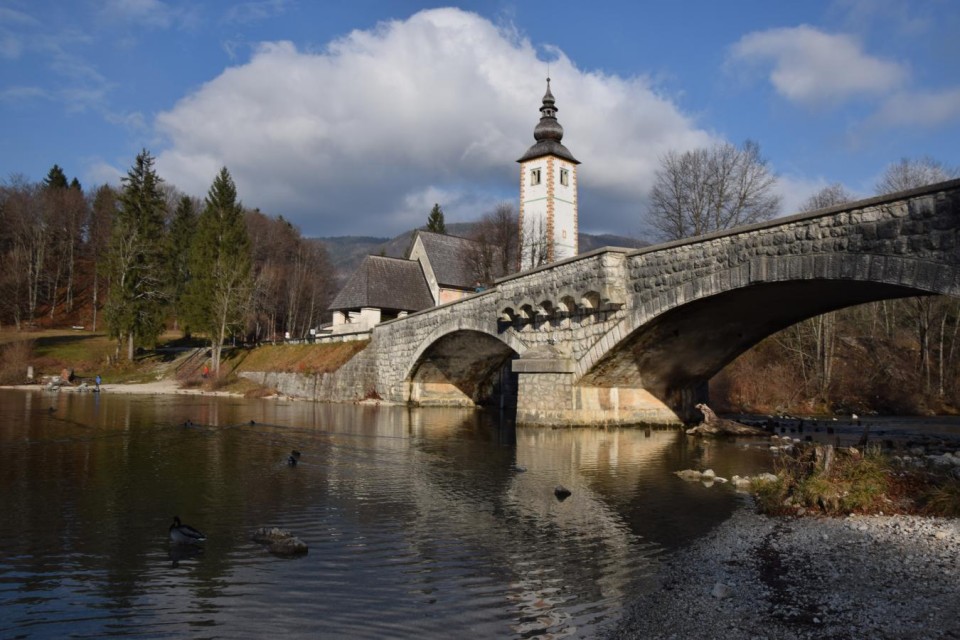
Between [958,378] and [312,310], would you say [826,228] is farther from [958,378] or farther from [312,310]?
[312,310]

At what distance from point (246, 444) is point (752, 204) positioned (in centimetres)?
3072

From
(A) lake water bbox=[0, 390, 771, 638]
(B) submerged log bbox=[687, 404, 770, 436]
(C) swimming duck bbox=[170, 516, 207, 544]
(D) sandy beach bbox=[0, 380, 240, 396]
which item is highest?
(D) sandy beach bbox=[0, 380, 240, 396]

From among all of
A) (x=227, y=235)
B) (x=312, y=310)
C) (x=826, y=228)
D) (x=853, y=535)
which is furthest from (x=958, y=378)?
(x=312, y=310)

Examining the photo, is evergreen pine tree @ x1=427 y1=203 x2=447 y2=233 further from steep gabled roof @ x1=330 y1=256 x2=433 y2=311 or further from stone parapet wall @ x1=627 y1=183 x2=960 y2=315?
stone parapet wall @ x1=627 y1=183 x2=960 y2=315

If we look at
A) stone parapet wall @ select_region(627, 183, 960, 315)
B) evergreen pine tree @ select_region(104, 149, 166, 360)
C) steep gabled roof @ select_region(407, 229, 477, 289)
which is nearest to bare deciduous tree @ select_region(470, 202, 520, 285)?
steep gabled roof @ select_region(407, 229, 477, 289)

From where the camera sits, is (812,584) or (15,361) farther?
(15,361)

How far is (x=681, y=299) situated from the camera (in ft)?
59.8

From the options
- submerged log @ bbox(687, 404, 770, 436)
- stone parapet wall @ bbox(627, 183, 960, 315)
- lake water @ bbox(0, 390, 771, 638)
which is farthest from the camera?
submerged log @ bbox(687, 404, 770, 436)

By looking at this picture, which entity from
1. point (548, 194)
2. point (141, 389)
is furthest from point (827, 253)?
point (141, 389)

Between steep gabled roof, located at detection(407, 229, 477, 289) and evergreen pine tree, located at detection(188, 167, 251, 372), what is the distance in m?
14.6

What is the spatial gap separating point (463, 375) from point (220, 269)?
27.1 metres

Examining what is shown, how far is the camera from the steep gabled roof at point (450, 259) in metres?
55.2

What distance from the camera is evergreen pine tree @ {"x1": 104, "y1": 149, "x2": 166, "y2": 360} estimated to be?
51.6 m

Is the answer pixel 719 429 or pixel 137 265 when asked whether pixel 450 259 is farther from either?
pixel 719 429
